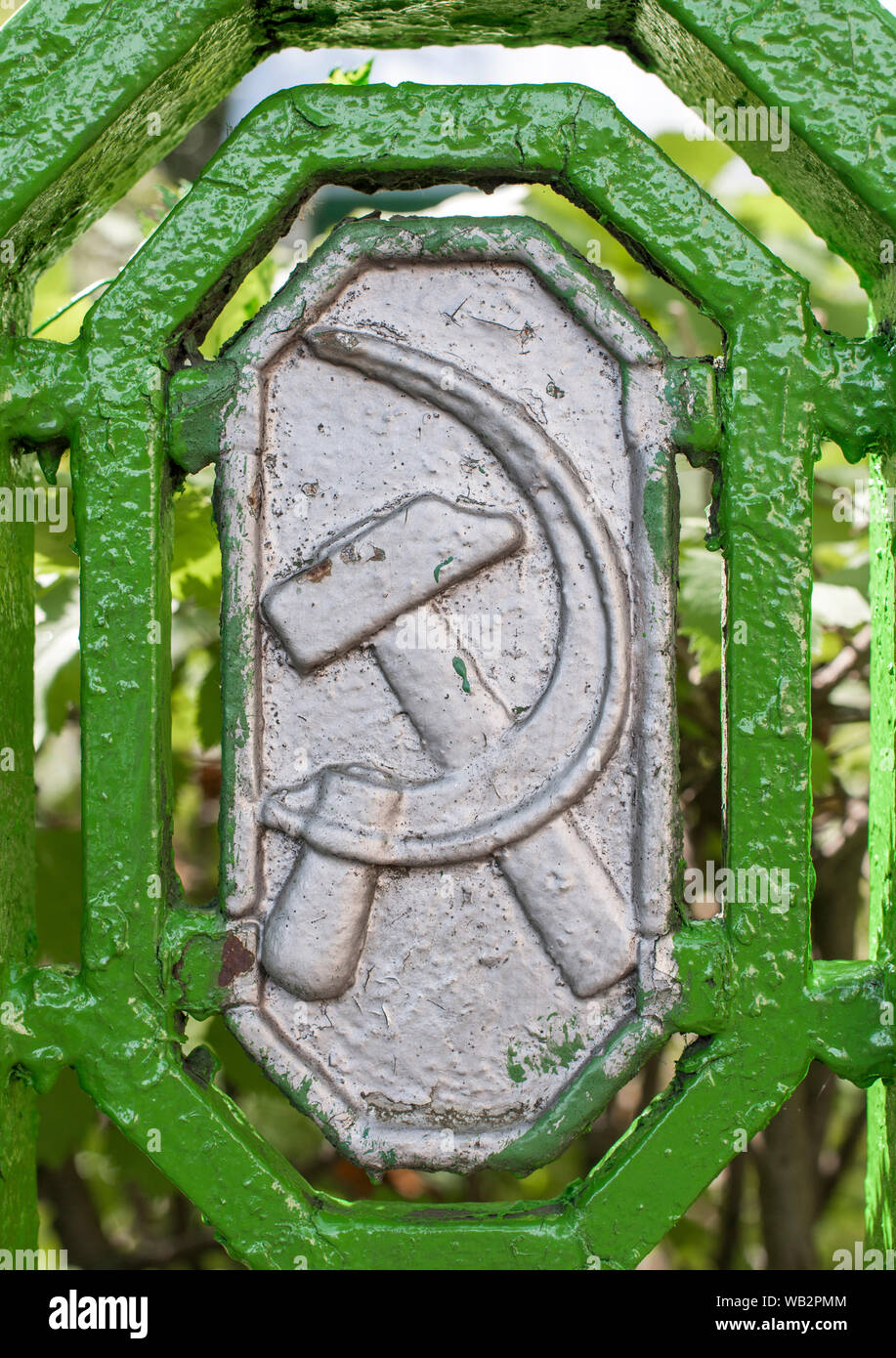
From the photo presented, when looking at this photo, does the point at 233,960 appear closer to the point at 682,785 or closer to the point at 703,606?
the point at 703,606

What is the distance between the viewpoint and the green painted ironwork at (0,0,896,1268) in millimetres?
891

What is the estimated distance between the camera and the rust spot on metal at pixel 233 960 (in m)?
0.91

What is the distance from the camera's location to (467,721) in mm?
898

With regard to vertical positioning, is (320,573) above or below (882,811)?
above

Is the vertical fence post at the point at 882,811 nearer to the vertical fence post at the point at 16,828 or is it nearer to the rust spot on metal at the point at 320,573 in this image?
the rust spot on metal at the point at 320,573

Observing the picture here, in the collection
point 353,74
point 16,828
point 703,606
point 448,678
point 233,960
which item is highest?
point 353,74

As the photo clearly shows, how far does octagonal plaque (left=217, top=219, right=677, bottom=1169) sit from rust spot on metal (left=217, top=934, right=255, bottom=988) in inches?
0.4

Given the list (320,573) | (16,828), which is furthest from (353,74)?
(16,828)

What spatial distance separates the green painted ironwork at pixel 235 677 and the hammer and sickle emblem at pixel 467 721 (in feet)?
0.32

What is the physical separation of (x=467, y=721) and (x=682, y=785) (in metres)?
0.79

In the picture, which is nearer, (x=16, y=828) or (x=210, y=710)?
(x=16, y=828)

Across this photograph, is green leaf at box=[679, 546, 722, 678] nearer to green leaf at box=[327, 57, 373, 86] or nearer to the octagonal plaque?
the octagonal plaque

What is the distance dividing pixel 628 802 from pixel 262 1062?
41 centimetres
